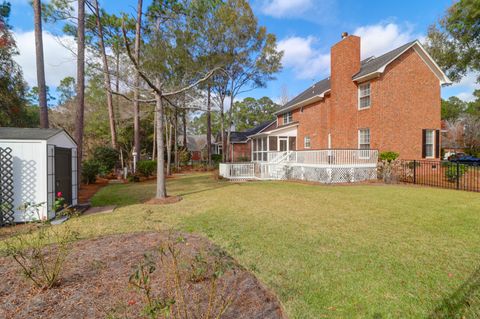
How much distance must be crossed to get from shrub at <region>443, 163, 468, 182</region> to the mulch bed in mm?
13180

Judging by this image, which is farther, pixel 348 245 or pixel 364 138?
pixel 364 138

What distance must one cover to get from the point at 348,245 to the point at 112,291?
374 cm

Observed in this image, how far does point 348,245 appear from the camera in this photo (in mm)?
4297

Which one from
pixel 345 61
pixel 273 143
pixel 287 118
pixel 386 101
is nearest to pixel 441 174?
pixel 386 101

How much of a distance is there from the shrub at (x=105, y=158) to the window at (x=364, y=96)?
17523mm

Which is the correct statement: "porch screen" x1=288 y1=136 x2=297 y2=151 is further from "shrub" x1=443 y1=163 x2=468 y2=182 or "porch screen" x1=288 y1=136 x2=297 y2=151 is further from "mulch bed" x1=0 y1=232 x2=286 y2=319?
"mulch bed" x1=0 y1=232 x2=286 y2=319

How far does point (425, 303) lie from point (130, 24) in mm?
15660

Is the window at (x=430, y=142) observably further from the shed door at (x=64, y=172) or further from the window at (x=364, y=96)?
the shed door at (x=64, y=172)

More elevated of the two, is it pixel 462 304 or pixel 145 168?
pixel 145 168

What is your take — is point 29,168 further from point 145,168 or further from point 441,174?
point 441,174

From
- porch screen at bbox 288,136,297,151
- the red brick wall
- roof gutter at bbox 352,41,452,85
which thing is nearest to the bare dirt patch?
the red brick wall

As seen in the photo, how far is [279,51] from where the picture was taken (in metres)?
19.5

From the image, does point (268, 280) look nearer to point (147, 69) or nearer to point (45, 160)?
point (45, 160)

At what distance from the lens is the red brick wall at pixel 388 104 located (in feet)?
45.1
